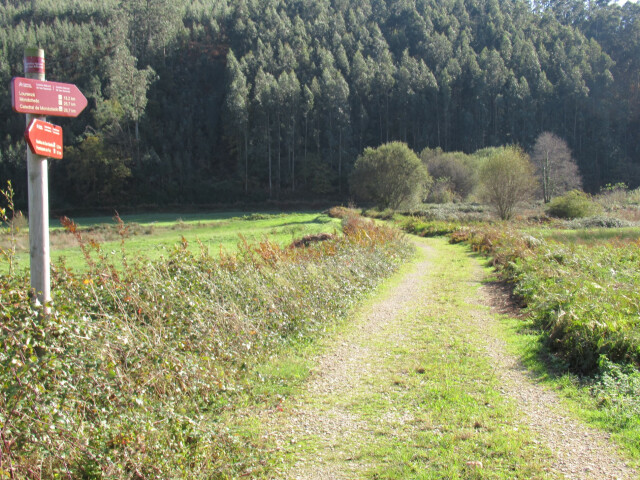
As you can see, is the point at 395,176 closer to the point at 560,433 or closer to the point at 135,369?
the point at 560,433

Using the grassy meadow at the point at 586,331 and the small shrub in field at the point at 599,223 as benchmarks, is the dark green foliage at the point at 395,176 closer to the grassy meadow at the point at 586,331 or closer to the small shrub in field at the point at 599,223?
the small shrub in field at the point at 599,223

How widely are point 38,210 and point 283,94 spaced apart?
77.2m

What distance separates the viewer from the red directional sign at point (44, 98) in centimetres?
399

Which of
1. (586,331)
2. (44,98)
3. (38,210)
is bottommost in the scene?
(586,331)

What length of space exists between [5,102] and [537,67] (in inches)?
3911

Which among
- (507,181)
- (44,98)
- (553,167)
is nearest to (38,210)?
(44,98)

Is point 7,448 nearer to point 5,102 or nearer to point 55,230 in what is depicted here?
point 55,230

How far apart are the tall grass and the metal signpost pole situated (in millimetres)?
187

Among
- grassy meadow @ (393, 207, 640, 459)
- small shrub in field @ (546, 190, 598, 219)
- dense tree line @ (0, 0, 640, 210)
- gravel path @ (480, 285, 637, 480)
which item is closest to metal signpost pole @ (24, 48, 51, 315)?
gravel path @ (480, 285, 637, 480)

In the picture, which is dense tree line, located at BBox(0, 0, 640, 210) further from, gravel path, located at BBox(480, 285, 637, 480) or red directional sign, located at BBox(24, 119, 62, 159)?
gravel path, located at BBox(480, 285, 637, 480)

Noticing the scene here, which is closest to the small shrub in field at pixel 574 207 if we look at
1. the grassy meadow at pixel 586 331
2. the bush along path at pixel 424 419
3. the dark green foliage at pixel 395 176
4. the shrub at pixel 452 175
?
the dark green foliage at pixel 395 176

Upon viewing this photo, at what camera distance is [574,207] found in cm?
4016

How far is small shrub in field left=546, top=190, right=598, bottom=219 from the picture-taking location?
40.1 meters

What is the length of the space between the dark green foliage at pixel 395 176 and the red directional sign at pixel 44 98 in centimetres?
4736
